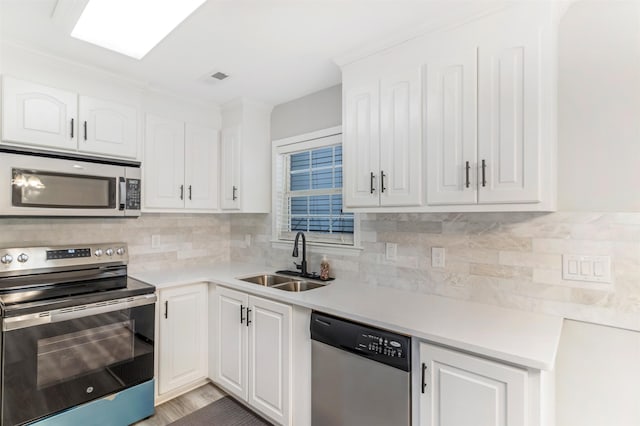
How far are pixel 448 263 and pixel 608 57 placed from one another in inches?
48.3

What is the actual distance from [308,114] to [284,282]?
4.68 feet

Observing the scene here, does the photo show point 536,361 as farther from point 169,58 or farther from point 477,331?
point 169,58

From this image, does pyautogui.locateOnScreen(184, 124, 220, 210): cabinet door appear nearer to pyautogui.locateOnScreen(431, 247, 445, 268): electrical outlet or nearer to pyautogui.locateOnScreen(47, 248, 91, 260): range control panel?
pyautogui.locateOnScreen(47, 248, 91, 260): range control panel

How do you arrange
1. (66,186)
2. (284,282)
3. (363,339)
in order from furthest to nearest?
(284,282)
(66,186)
(363,339)

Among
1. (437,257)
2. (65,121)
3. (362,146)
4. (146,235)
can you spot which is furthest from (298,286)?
(65,121)

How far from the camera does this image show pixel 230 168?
9.77ft

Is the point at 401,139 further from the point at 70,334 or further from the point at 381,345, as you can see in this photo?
the point at 70,334

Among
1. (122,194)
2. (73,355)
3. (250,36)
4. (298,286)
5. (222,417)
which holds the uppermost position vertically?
(250,36)

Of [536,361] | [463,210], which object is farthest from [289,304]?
[536,361]

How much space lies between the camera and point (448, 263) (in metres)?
1.93

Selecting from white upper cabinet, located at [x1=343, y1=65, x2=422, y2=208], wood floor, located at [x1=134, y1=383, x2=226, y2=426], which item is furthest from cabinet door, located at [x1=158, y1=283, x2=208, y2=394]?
white upper cabinet, located at [x1=343, y1=65, x2=422, y2=208]

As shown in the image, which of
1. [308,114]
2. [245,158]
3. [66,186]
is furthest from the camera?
[245,158]

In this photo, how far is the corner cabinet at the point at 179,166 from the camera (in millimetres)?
2607

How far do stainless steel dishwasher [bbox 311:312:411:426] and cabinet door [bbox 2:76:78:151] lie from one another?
6.45 ft
